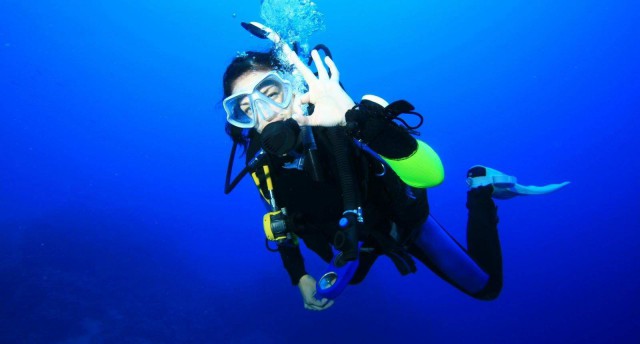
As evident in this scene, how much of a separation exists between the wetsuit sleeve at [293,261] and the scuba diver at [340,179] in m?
0.01

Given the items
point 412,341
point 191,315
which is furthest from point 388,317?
point 191,315

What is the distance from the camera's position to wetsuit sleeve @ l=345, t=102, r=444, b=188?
2064 millimetres

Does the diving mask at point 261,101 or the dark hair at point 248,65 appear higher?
the dark hair at point 248,65

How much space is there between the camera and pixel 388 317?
13.3m

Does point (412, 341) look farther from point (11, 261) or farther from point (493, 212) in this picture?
point (11, 261)

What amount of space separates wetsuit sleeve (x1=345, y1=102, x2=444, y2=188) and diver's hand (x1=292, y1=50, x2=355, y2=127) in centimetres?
14

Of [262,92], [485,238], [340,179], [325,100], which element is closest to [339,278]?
[340,179]

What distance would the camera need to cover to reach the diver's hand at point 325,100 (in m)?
2.23

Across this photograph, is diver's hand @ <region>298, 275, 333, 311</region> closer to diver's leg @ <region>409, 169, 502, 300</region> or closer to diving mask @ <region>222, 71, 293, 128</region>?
diver's leg @ <region>409, 169, 502, 300</region>

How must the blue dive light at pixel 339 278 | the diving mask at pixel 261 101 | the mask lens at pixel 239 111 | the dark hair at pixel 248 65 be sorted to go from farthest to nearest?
the dark hair at pixel 248 65, the mask lens at pixel 239 111, the diving mask at pixel 261 101, the blue dive light at pixel 339 278

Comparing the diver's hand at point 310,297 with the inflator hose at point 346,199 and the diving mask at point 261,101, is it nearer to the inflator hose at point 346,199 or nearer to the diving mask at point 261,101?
the inflator hose at point 346,199

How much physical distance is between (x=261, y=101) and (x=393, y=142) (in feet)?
4.09

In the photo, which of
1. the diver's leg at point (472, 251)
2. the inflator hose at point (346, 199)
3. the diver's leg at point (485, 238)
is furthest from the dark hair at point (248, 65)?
the diver's leg at point (485, 238)

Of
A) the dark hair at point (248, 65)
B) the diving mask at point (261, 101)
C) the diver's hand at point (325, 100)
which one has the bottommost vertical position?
the diver's hand at point (325, 100)
